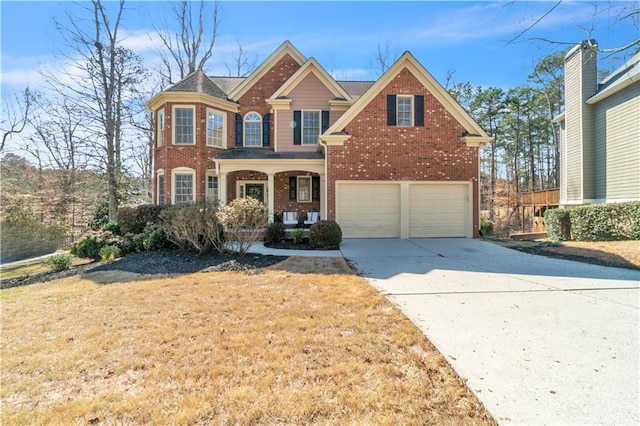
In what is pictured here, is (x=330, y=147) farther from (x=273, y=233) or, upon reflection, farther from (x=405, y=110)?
(x=273, y=233)

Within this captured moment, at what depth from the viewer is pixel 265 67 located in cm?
1574

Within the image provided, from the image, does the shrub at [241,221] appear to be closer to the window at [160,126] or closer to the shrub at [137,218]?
the shrub at [137,218]

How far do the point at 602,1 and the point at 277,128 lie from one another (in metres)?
11.8

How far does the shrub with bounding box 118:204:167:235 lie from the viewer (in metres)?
12.4

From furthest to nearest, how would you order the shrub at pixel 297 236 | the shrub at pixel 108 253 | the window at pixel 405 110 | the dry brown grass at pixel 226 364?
the window at pixel 405 110 < the shrub at pixel 297 236 < the shrub at pixel 108 253 < the dry brown grass at pixel 226 364

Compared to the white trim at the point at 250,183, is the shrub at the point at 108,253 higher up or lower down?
lower down

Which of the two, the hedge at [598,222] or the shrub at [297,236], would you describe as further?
the shrub at [297,236]

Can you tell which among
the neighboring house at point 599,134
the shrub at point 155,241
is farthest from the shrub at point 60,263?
A: the neighboring house at point 599,134

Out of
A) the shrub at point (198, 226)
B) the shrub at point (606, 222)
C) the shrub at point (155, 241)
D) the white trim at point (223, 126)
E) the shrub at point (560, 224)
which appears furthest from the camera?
the white trim at point (223, 126)

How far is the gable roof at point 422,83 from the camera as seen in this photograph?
12086 mm

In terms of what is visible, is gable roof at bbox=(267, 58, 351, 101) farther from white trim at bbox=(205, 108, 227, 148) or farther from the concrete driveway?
the concrete driveway

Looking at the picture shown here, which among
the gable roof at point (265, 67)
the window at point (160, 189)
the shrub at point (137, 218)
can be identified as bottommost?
the shrub at point (137, 218)

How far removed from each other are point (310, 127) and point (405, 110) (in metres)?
4.81

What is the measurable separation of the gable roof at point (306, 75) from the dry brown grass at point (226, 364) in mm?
11936
